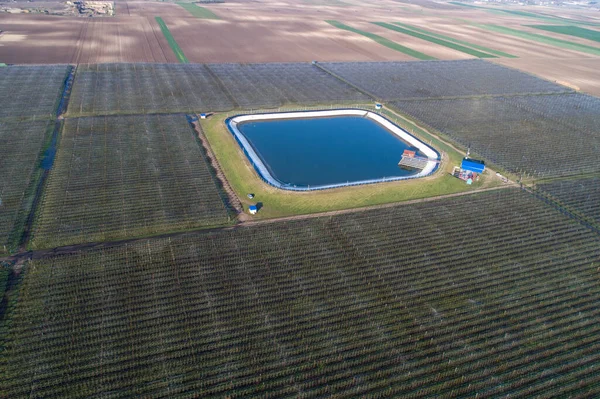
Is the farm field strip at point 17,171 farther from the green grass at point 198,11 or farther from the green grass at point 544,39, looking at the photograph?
the green grass at point 544,39

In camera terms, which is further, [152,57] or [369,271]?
[152,57]

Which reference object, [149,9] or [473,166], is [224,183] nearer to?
[473,166]

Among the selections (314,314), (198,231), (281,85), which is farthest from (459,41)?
(314,314)

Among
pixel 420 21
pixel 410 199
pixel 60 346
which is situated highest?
pixel 420 21

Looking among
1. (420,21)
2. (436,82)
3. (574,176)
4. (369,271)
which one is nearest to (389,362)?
(369,271)

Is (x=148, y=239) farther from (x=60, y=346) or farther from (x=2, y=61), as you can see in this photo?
(x=2, y=61)

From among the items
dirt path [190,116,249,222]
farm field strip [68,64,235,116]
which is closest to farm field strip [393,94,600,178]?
dirt path [190,116,249,222]

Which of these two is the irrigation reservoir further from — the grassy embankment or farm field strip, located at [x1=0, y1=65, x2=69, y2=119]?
farm field strip, located at [x1=0, y1=65, x2=69, y2=119]
